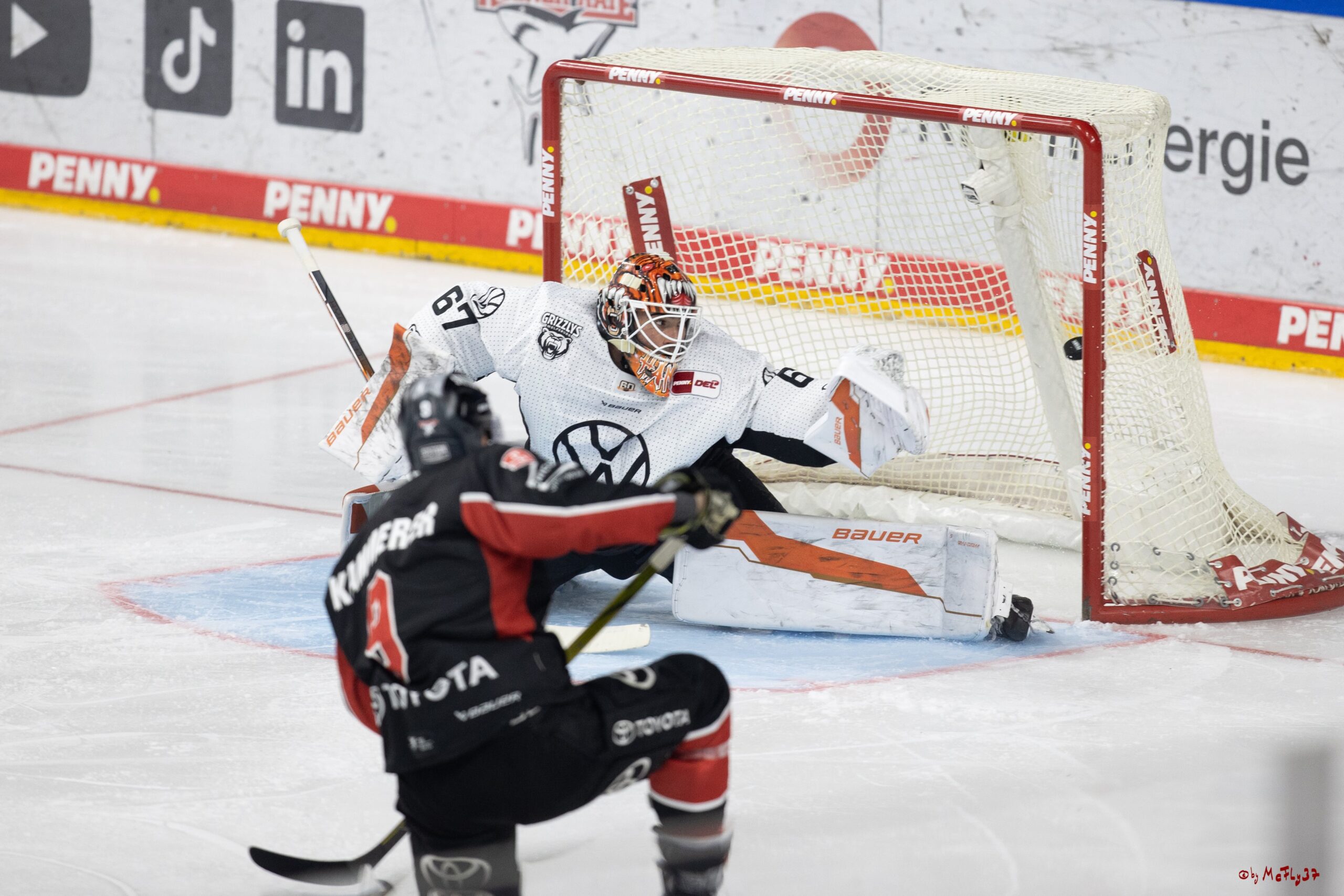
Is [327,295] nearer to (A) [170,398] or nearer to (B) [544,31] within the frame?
(A) [170,398]

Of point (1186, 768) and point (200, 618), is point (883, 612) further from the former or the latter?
point (200, 618)

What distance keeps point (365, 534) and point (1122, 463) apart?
8.29 ft

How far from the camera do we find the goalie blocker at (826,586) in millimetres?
4434

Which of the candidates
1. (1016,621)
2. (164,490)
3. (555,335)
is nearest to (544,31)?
(164,490)

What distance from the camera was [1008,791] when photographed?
11.8 feet

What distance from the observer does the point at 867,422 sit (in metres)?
4.40

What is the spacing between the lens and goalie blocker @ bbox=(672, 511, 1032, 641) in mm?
4434

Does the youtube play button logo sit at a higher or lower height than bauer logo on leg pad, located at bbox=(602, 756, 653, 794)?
higher

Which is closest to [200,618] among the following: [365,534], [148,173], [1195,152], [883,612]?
[883,612]

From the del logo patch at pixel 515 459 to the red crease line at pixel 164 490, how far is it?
2908 millimetres

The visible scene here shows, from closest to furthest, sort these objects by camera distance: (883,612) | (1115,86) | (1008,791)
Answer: (1008,791) < (883,612) < (1115,86)

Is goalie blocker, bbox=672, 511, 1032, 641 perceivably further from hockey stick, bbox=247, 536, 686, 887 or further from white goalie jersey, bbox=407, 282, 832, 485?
hockey stick, bbox=247, 536, 686, 887

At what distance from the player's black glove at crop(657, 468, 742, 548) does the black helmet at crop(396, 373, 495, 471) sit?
0.92ft

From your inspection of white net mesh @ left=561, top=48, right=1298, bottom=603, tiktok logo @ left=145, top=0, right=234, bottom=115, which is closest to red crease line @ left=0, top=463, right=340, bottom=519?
white net mesh @ left=561, top=48, right=1298, bottom=603
